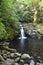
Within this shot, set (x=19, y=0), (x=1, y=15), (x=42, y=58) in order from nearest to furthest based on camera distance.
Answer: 1. (x=42, y=58)
2. (x=1, y=15)
3. (x=19, y=0)

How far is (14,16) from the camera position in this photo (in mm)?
18312

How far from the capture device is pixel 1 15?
16.8 meters

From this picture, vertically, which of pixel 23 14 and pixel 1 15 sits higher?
pixel 1 15

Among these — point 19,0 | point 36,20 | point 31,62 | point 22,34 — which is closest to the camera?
point 31,62

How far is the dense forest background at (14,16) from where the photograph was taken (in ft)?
55.2

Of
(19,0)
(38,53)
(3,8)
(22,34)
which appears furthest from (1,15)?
(19,0)

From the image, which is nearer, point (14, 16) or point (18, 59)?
point (18, 59)

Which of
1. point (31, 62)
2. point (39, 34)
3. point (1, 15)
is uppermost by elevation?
point (1, 15)

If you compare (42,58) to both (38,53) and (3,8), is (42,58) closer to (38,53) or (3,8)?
(38,53)

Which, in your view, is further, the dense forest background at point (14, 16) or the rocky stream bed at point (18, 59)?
the dense forest background at point (14, 16)

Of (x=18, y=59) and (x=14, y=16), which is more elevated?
(x=14, y=16)

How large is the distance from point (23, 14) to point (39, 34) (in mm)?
6277

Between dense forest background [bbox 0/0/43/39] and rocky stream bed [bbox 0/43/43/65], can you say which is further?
dense forest background [bbox 0/0/43/39]

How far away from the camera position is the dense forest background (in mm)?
16812
